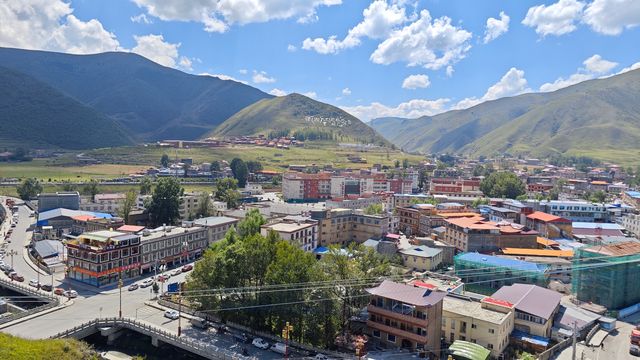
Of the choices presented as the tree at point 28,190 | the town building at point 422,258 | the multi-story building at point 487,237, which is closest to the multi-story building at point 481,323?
the town building at point 422,258

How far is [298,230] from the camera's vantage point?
55500 millimetres

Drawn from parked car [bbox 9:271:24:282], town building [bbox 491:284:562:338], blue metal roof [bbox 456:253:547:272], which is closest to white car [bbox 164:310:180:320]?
parked car [bbox 9:271:24:282]

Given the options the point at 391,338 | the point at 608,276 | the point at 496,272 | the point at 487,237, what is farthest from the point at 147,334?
the point at 608,276

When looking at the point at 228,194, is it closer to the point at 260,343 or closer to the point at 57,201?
the point at 57,201

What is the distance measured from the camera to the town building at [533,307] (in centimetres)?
3616

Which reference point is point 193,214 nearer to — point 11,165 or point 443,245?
point 443,245

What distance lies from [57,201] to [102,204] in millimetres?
8222

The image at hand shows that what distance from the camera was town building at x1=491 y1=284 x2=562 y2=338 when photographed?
36156 millimetres

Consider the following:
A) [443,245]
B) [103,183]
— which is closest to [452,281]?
[443,245]

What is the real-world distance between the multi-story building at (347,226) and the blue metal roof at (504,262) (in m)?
16.7

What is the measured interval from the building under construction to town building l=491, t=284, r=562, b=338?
23.0 feet

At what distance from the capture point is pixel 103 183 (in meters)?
108

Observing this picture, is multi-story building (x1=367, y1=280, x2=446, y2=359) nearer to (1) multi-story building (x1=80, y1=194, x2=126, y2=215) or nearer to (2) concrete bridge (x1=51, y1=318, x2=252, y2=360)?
(2) concrete bridge (x1=51, y1=318, x2=252, y2=360)

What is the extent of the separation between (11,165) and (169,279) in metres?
109
